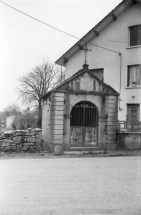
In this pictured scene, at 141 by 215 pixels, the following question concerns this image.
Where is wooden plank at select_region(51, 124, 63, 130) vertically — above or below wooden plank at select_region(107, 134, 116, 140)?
above

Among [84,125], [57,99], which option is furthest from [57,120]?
[84,125]

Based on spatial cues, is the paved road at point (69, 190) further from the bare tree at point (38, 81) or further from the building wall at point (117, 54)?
the bare tree at point (38, 81)

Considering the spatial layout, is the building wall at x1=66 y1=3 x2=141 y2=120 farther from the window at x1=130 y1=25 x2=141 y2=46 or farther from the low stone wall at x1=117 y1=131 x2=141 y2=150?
the low stone wall at x1=117 y1=131 x2=141 y2=150

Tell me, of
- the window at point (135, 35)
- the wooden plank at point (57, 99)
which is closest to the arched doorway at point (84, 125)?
the wooden plank at point (57, 99)

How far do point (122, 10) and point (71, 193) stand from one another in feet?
67.4

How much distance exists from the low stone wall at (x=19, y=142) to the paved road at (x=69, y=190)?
532 cm

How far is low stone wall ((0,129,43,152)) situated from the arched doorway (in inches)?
88.6

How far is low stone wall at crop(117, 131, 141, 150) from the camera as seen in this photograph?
18875 mm

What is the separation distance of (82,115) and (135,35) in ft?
33.0

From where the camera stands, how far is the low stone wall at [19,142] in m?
17.0

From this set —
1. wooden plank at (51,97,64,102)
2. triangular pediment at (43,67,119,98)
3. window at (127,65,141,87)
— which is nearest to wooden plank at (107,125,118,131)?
triangular pediment at (43,67,119,98)

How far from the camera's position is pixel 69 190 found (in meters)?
7.66

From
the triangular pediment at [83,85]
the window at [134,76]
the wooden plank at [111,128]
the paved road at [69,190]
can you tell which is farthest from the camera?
the window at [134,76]

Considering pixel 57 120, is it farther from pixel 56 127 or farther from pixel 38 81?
pixel 38 81
